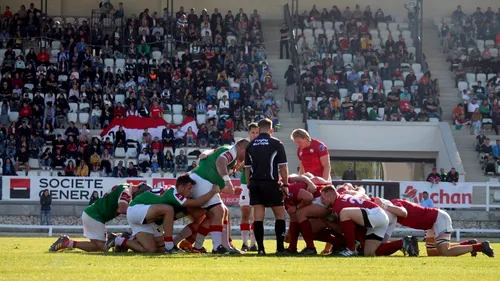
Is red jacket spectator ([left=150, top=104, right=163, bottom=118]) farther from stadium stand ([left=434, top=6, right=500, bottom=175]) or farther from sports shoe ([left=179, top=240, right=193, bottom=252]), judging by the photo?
sports shoe ([left=179, top=240, right=193, bottom=252])

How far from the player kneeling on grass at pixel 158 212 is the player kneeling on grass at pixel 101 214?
534mm

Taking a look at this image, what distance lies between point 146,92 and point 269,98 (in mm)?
4400

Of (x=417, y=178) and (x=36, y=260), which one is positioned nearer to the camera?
(x=36, y=260)

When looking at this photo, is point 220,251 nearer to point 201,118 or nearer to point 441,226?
point 441,226

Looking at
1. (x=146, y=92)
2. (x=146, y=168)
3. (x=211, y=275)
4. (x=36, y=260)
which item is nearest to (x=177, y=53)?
(x=146, y=92)

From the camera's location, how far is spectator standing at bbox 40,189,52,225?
102ft

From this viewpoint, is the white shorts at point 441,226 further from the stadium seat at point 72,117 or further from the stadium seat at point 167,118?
the stadium seat at point 72,117

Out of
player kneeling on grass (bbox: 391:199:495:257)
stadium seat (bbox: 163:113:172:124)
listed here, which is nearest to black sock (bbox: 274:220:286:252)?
player kneeling on grass (bbox: 391:199:495:257)

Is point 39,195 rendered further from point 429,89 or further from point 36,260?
point 36,260

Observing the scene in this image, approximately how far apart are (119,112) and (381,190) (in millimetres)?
10168

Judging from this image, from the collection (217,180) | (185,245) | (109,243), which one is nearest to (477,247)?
(217,180)

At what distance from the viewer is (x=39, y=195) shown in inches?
1252

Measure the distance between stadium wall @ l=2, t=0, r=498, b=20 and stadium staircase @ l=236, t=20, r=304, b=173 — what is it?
1.11 meters

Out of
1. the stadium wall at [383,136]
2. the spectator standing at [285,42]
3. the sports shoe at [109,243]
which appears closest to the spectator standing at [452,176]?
the stadium wall at [383,136]
